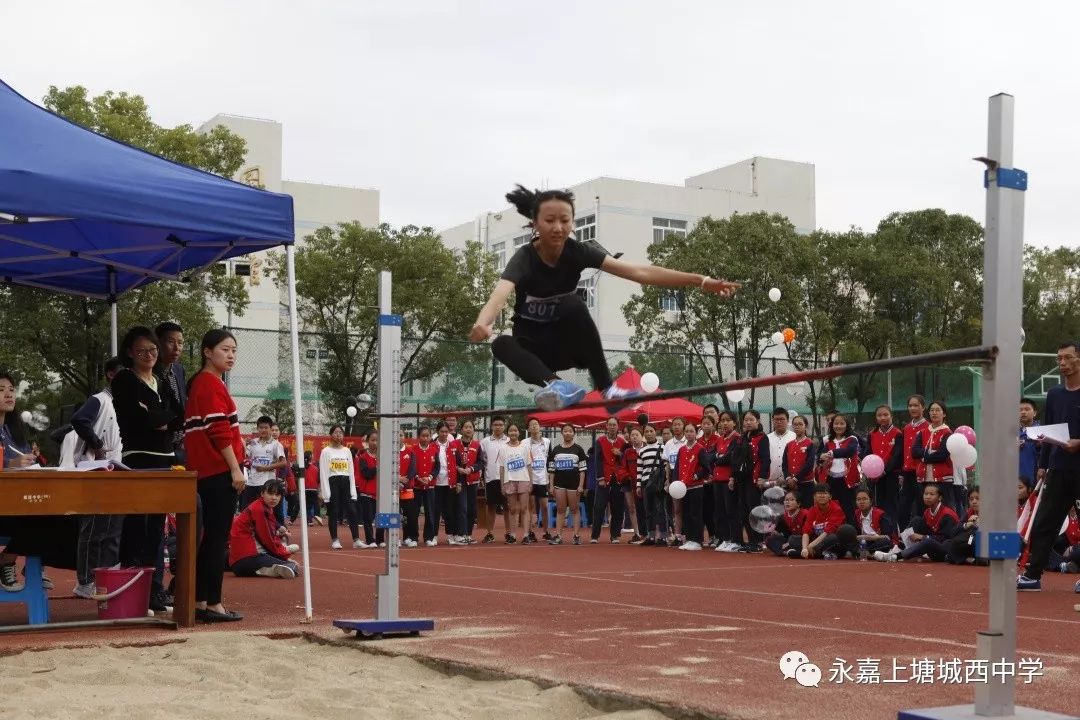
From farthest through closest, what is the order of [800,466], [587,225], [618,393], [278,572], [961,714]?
[587,225] → [800,466] → [278,572] → [618,393] → [961,714]

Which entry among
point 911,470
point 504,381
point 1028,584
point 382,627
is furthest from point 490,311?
point 504,381

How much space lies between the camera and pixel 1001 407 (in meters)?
4.25

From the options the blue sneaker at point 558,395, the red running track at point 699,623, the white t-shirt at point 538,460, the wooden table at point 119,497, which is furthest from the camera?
the white t-shirt at point 538,460

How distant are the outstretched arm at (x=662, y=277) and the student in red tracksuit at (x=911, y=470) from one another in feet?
28.5

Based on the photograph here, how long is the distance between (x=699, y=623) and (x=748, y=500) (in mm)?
8057

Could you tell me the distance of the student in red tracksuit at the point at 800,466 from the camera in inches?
579

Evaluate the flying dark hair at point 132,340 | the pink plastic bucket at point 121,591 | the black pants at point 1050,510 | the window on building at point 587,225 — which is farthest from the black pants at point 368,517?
the window on building at point 587,225

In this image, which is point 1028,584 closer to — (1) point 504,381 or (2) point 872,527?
(2) point 872,527

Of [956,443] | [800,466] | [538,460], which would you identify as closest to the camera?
[956,443]

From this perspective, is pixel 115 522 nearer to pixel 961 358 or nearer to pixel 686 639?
pixel 686 639

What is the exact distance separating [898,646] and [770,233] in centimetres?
2203

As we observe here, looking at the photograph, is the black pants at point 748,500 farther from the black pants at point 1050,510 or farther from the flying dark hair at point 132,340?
the flying dark hair at point 132,340

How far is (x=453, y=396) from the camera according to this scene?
2284 centimetres

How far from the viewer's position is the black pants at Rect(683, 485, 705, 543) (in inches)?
646
